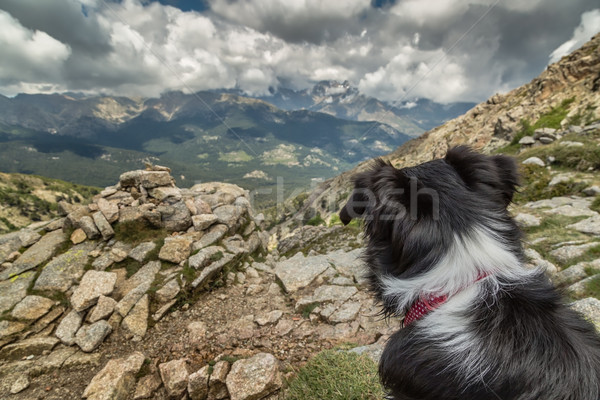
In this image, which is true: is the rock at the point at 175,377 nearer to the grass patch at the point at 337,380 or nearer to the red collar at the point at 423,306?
the grass patch at the point at 337,380

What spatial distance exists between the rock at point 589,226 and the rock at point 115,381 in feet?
37.6

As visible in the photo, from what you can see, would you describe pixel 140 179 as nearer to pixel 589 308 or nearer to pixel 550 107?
pixel 589 308

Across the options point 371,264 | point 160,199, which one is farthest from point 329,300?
point 160,199

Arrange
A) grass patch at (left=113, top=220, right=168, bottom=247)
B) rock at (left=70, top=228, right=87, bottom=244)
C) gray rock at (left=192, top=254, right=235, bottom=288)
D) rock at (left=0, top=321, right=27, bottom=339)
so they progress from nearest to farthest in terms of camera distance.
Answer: rock at (left=0, top=321, right=27, bottom=339)
gray rock at (left=192, top=254, right=235, bottom=288)
rock at (left=70, top=228, right=87, bottom=244)
grass patch at (left=113, top=220, right=168, bottom=247)

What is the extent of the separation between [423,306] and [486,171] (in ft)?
3.74

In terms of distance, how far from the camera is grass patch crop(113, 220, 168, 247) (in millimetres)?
7992

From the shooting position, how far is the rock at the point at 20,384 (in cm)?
444

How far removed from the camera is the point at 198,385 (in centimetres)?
412

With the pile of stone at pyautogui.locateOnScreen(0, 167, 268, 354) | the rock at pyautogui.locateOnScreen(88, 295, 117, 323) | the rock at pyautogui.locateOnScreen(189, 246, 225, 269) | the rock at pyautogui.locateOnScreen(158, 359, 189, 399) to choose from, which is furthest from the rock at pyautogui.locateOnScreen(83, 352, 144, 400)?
the rock at pyautogui.locateOnScreen(189, 246, 225, 269)

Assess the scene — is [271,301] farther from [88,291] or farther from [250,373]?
[88,291]

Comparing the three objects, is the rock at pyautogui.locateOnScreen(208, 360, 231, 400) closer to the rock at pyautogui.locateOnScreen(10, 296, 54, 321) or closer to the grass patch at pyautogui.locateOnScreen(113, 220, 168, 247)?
the rock at pyautogui.locateOnScreen(10, 296, 54, 321)

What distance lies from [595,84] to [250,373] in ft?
159

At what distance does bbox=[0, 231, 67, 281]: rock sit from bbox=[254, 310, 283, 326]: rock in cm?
613

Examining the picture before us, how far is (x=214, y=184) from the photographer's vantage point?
13.6m
